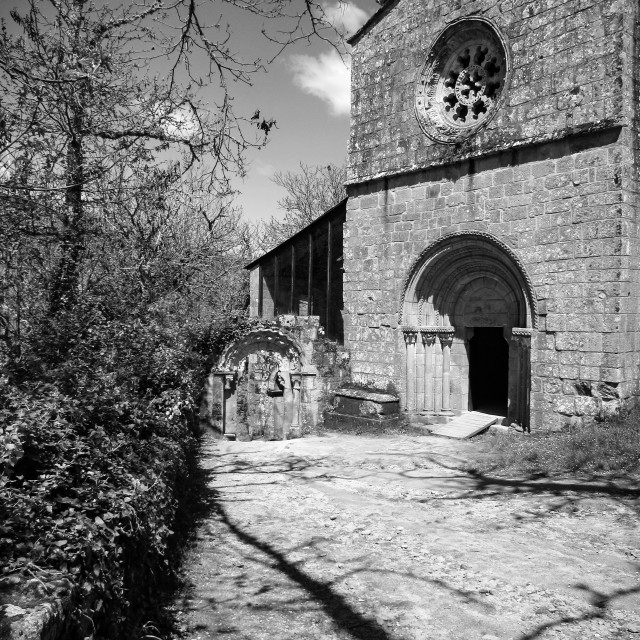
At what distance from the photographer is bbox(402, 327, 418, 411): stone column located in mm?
10977

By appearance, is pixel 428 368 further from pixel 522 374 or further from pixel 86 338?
pixel 86 338

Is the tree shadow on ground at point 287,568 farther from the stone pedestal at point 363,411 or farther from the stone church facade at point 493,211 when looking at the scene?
the stone church facade at point 493,211

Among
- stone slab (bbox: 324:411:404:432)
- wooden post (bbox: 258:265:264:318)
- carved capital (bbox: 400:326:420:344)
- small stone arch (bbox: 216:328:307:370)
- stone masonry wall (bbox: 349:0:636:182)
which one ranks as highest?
stone masonry wall (bbox: 349:0:636:182)

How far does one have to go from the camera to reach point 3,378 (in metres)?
4.36

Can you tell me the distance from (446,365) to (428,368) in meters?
0.39

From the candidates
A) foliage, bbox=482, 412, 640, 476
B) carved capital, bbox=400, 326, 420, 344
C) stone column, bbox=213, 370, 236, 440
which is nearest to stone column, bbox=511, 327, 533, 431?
foliage, bbox=482, 412, 640, 476

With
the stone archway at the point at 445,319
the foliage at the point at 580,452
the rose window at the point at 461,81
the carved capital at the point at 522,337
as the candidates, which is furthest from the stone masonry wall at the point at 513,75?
the foliage at the point at 580,452

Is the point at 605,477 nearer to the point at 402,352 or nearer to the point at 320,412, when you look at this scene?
the point at 402,352

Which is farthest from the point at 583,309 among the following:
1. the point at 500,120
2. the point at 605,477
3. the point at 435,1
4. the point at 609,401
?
the point at 435,1

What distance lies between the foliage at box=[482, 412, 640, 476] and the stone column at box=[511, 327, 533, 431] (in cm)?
82

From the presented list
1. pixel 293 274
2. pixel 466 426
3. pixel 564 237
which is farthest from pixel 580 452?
pixel 293 274

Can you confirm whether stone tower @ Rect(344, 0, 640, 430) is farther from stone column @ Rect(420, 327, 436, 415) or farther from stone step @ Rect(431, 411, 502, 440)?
stone step @ Rect(431, 411, 502, 440)

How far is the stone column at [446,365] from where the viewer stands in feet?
36.2

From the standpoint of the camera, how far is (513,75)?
925 cm
